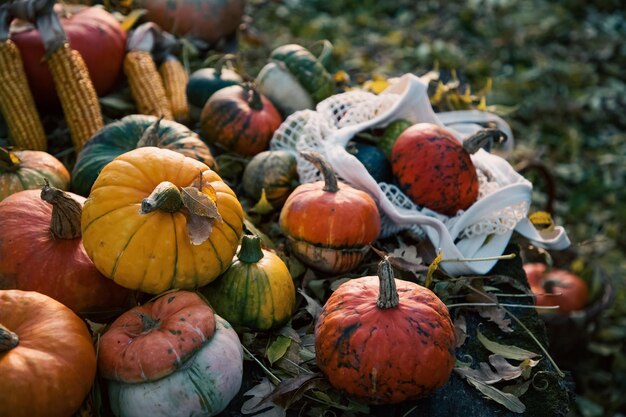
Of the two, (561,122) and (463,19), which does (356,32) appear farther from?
(561,122)

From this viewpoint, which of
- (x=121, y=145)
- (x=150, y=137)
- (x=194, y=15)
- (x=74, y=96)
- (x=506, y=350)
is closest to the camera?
(x=506, y=350)

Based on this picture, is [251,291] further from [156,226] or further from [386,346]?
[386,346]

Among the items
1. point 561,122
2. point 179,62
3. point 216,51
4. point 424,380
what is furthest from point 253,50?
point 424,380

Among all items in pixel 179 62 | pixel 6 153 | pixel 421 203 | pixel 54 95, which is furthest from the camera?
pixel 179 62

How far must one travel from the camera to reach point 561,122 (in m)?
5.90

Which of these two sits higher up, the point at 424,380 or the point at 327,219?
the point at 327,219

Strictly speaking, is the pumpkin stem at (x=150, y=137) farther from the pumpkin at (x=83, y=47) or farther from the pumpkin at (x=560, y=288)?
the pumpkin at (x=560, y=288)

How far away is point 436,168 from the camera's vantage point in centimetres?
265

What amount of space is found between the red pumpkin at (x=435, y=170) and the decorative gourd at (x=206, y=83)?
1.12 metres

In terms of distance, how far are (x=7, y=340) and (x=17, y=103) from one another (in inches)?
64.2

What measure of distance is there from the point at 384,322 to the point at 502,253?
110 cm

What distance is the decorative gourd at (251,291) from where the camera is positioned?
214 cm

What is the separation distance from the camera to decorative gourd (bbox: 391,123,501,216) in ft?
8.73

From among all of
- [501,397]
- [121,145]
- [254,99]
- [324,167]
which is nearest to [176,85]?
[254,99]
